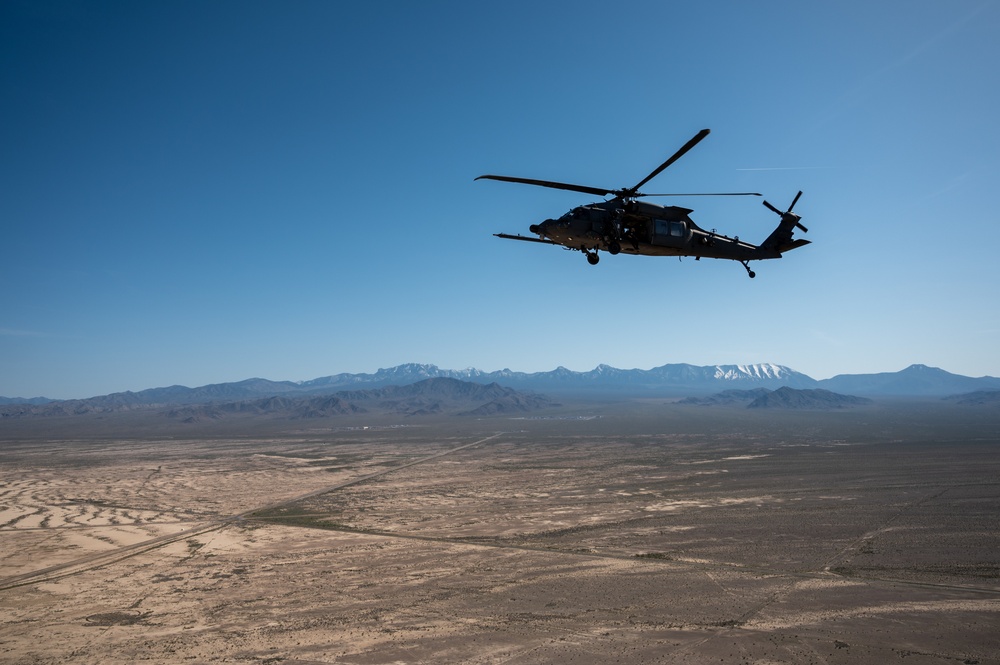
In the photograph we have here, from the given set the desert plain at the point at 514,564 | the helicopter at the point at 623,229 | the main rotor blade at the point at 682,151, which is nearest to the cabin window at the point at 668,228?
the helicopter at the point at 623,229

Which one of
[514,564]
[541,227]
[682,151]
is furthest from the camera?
[514,564]

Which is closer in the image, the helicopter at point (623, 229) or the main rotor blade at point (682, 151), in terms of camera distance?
the main rotor blade at point (682, 151)

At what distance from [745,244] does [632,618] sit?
18388mm

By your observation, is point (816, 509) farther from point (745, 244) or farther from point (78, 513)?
point (78, 513)

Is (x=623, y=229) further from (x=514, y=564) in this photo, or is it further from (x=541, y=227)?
(x=514, y=564)

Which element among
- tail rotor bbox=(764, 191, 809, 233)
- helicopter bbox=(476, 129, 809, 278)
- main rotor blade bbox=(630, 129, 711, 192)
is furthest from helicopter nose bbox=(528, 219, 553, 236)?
tail rotor bbox=(764, 191, 809, 233)

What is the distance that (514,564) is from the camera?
3180 cm

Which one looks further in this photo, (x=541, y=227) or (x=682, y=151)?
(x=541, y=227)

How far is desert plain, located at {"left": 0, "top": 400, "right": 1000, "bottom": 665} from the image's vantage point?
72.3ft

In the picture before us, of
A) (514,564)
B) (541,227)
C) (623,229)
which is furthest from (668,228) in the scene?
(514,564)

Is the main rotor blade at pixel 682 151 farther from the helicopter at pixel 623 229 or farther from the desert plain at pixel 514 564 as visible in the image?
the desert plain at pixel 514 564

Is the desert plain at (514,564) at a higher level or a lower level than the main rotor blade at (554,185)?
lower

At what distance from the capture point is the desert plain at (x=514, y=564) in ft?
72.3

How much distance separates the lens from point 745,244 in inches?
998
